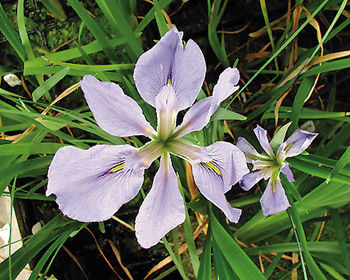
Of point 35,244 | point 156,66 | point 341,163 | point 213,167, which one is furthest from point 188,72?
point 35,244

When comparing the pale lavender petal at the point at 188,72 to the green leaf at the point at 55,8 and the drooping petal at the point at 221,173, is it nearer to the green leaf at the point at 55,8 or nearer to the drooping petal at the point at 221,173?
the drooping petal at the point at 221,173

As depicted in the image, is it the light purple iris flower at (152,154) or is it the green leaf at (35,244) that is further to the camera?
the green leaf at (35,244)

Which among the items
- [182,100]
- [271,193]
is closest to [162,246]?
[271,193]

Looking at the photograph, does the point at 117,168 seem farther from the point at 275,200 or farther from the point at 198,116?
the point at 275,200

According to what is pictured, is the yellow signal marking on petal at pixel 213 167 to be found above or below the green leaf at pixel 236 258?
above

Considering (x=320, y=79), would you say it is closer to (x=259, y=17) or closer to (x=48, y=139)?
(x=259, y=17)

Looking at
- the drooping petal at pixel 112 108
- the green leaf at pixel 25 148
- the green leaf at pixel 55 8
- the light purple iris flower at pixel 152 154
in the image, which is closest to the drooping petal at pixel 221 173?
the light purple iris flower at pixel 152 154
